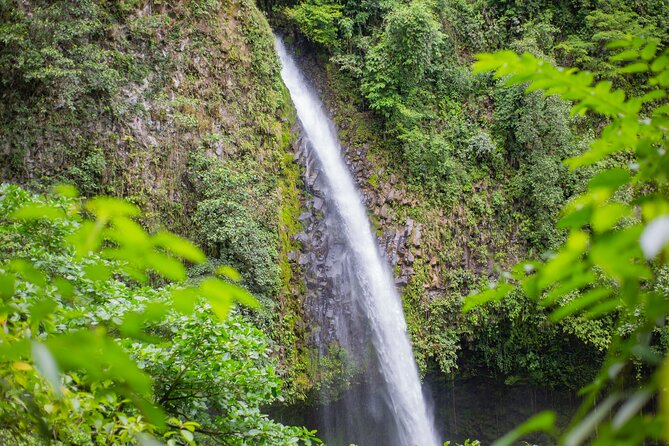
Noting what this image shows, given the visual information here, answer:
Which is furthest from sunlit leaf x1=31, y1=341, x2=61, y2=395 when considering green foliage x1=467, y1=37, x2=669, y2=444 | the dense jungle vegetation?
green foliage x1=467, y1=37, x2=669, y2=444

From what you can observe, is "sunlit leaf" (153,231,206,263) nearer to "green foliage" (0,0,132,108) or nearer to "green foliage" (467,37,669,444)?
"green foliage" (467,37,669,444)

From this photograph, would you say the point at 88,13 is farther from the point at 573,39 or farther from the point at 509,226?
the point at 573,39

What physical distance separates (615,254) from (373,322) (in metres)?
8.61

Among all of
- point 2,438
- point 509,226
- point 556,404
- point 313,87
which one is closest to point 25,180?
point 2,438

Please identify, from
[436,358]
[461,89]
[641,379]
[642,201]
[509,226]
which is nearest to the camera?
[642,201]

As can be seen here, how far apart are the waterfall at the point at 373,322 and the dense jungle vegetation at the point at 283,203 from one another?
44 cm

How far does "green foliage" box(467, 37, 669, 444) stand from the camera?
1.43ft

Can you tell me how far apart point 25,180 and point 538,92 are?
Answer: 9.49 m

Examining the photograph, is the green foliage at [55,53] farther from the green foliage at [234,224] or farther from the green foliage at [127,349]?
the green foliage at [127,349]

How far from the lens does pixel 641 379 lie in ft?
33.9

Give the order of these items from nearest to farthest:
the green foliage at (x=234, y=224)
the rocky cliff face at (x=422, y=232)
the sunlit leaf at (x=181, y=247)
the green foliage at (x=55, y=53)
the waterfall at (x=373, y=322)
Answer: the sunlit leaf at (x=181, y=247) < the green foliage at (x=55, y=53) < the green foliage at (x=234, y=224) < the waterfall at (x=373, y=322) < the rocky cliff face at (x=422, y=232)

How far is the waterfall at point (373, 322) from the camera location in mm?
8773

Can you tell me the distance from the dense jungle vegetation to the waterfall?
1.44ft

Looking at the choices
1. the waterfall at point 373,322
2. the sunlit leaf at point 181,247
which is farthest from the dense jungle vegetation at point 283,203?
the waterfall at point 373,322
